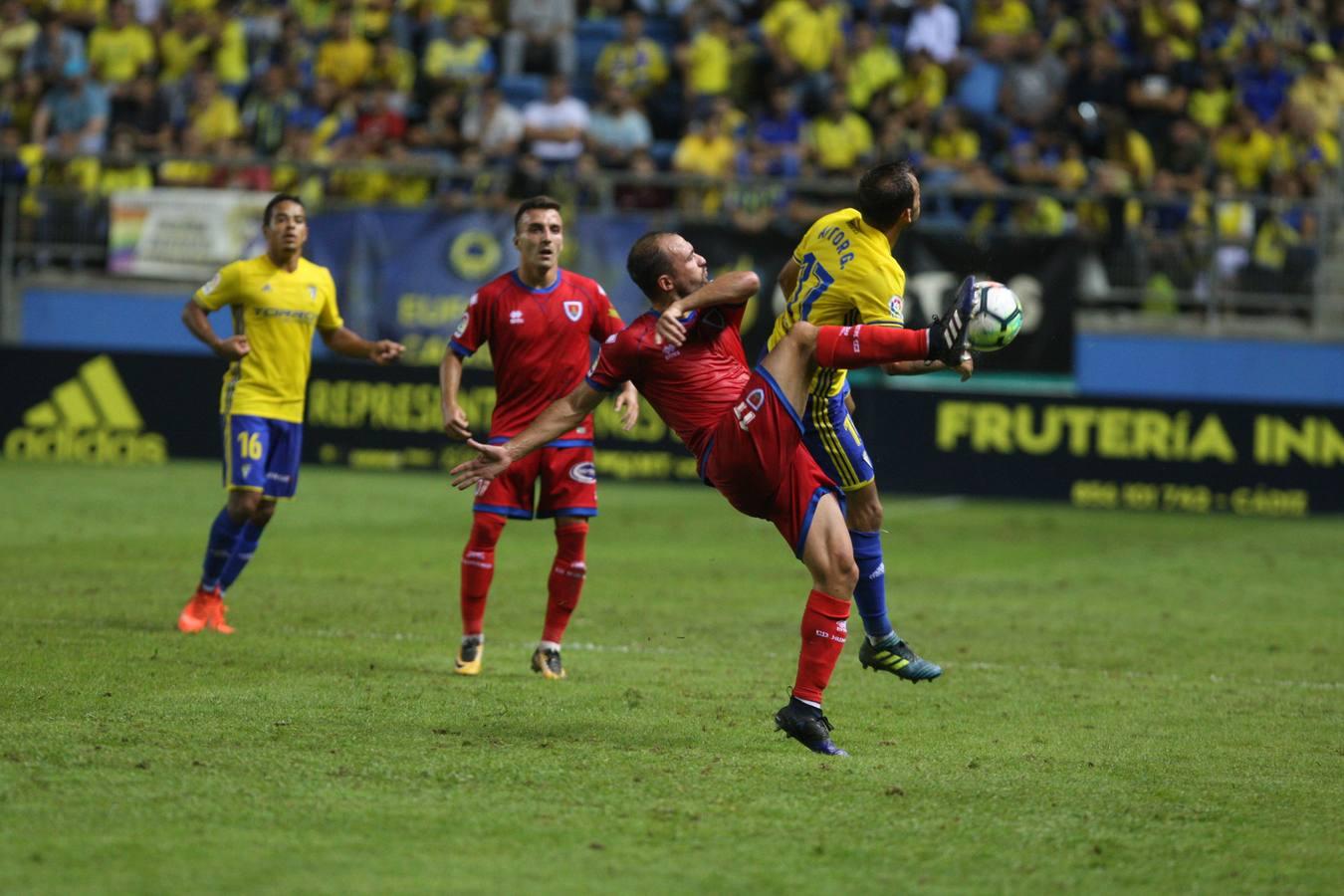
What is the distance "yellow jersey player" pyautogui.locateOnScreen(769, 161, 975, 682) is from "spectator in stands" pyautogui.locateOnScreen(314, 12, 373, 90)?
1635cm

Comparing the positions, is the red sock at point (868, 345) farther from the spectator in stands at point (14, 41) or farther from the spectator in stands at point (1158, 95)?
the spectator in stands at point (14, 41)

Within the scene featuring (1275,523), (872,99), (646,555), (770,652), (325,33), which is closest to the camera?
(770,652)

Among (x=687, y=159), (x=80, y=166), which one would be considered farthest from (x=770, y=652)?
(x=80, y=166)

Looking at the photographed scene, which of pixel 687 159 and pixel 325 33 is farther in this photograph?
pixel 325 33

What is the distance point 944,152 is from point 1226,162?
131 inches

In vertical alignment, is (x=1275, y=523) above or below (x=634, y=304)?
below

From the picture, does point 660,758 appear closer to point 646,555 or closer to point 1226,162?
point 646,555

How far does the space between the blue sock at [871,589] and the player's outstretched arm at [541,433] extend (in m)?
1.63

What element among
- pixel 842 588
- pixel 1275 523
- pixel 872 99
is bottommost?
pixel 1275 523

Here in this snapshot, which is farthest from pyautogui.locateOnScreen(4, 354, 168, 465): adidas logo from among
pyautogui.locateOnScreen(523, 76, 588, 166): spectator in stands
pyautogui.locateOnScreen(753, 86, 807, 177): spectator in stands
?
pyautogui.locateOnScreen(753, 86, 807, 177): spectator in stands

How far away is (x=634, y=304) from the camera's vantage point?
2103cm

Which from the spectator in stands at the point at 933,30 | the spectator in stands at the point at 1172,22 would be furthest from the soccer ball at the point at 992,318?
the spectator in stands at the point at 1172,22

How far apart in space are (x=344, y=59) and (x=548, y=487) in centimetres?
1601

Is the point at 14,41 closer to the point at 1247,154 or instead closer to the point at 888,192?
the point at 1247,154
